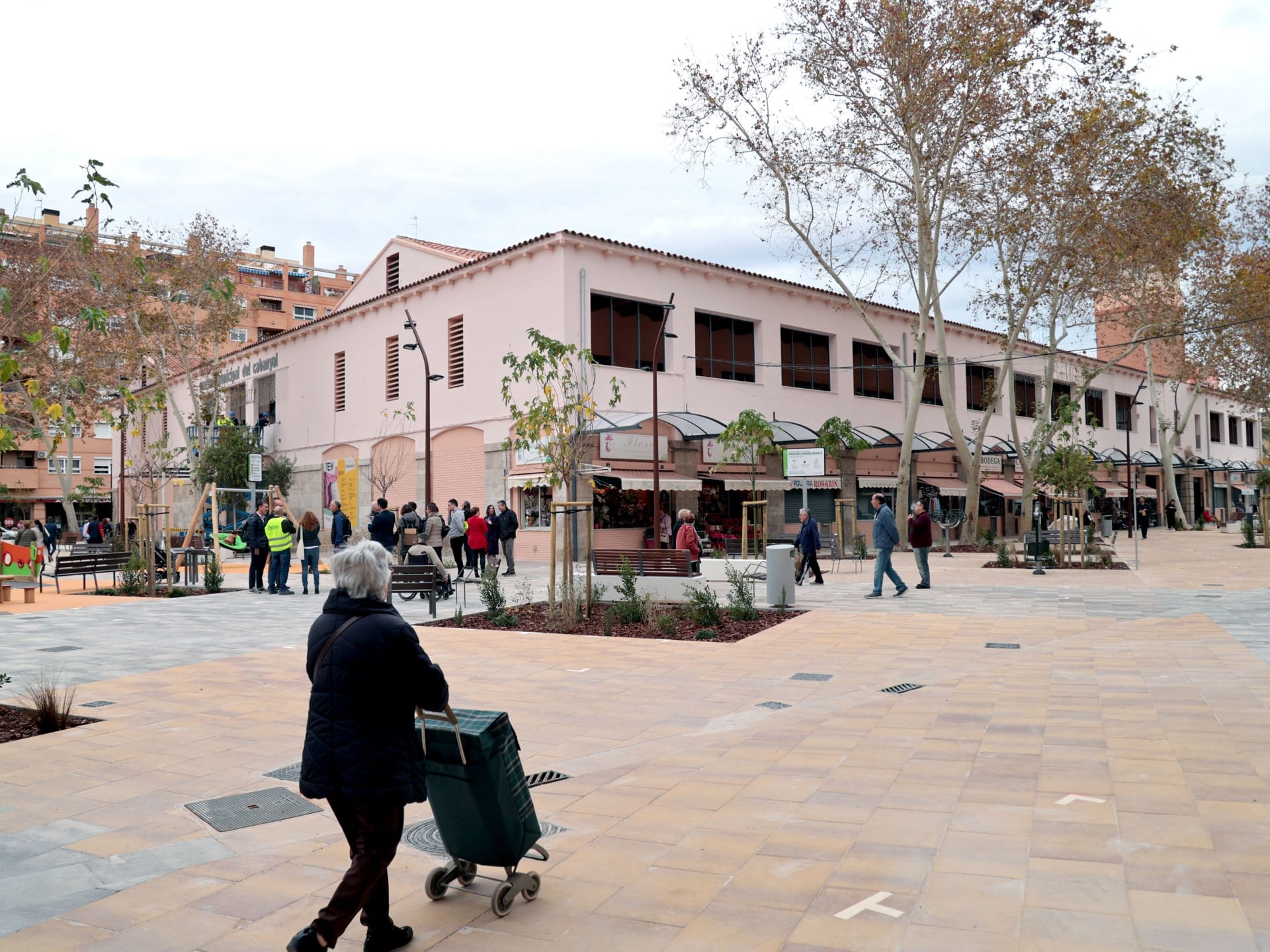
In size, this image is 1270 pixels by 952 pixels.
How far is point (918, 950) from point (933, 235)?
95.0ft

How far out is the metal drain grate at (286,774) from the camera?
5.89m

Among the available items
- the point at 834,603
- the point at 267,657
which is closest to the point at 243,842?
the point at 267,657

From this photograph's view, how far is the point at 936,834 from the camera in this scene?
184 inches

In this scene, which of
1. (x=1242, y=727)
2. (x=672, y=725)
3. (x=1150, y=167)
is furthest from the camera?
(x=1150, y=167)

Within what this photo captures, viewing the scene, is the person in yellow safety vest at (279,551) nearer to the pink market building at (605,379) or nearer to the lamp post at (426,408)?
the pink market building at (605,379)

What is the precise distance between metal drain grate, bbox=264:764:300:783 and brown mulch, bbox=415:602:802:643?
19.9ft

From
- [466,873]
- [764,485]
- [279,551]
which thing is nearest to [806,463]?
[764,485]

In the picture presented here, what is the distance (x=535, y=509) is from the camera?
95.5 ft

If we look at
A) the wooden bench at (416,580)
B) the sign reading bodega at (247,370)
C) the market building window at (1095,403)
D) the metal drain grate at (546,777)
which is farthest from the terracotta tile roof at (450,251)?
the market building window at (1095,403)

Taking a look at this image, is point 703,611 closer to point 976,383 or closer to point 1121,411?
point 976,383

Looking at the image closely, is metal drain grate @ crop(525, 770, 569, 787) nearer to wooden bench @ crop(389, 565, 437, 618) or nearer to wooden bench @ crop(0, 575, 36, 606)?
wooden bench @ crop(389, 565, 437, 618)

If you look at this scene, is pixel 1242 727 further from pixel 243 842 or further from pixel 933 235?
pixel 933 235

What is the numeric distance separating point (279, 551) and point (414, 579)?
14.3ft

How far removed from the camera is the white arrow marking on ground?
12.3 ft
